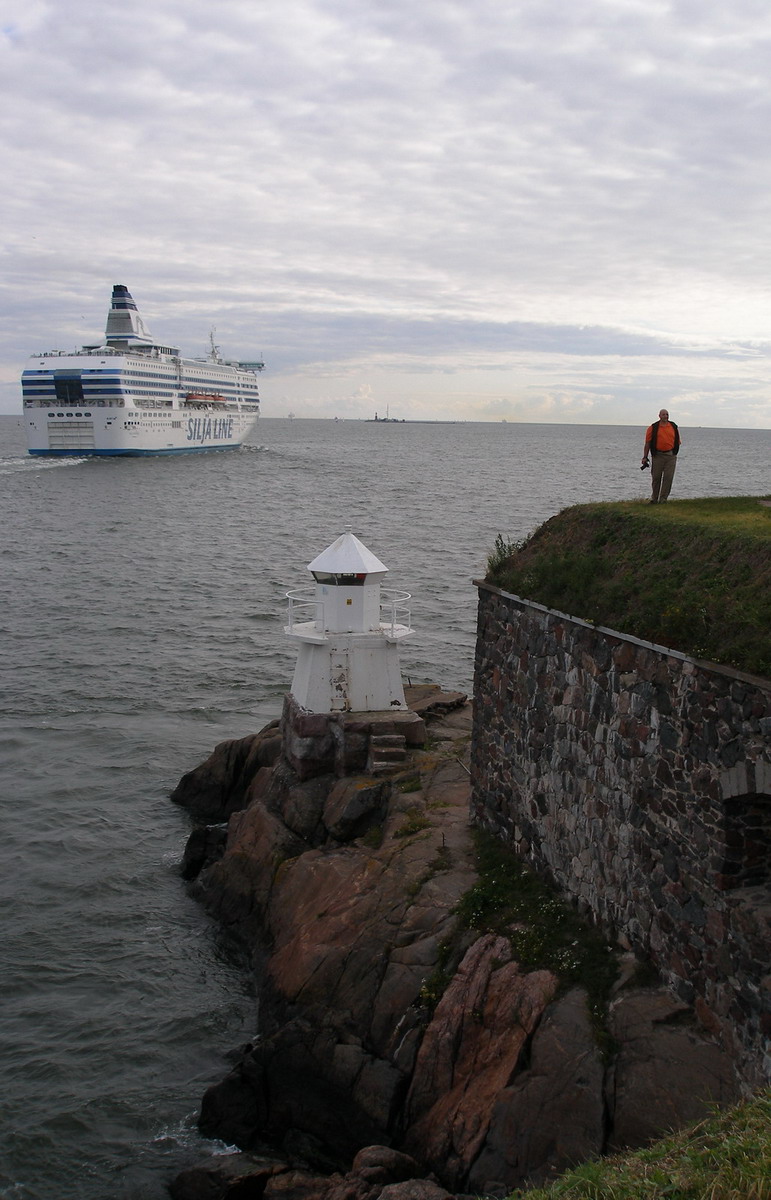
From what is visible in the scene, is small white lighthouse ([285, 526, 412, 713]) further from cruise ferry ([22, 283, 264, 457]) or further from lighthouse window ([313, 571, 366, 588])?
cruise ferry ([22, 283, 264, 457])

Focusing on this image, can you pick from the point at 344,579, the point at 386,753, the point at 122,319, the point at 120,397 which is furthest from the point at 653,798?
the point at 122,319

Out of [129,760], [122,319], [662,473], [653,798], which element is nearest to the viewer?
[653,798]

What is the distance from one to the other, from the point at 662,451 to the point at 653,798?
5432mm

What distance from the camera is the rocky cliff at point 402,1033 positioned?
7.95 meters

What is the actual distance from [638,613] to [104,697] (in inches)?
699

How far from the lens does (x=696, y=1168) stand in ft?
18.0

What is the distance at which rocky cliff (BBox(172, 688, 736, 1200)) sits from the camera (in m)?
7.95

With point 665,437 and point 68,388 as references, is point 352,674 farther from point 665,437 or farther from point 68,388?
point 68,388

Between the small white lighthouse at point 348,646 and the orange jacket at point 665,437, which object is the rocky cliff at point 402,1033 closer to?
the small white lighthouse at point 348,646

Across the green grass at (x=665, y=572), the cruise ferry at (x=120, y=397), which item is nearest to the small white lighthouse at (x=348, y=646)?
the green grass at (x=665, y=572)

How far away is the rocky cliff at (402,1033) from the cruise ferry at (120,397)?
277 ft

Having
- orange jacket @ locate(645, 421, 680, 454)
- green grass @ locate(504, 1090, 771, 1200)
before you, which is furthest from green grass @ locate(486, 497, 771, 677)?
green grass @ locate(504, 1090, 771, 1200)

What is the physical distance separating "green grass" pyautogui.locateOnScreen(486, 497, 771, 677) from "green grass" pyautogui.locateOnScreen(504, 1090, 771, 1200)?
3.08m

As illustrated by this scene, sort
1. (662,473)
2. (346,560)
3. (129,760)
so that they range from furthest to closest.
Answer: (129,760) → (346,560) → (662,473)
